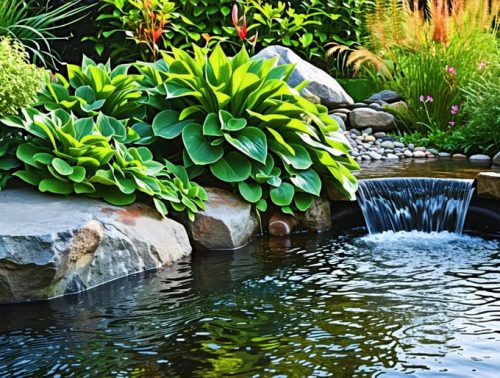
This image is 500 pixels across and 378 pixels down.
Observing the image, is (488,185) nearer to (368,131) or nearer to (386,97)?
(368,131)

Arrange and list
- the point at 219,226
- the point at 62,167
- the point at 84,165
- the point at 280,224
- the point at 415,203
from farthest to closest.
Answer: the point at 415,203, the point at 280,224, the point at 219,226, the point at 84,165, the point at 62,167

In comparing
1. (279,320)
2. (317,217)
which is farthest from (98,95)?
(279,320)

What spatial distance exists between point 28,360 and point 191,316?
33.9 inches

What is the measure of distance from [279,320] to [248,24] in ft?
23.0

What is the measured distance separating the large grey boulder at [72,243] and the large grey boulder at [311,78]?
3.37 m

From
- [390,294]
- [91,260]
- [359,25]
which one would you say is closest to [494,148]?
[359,25]

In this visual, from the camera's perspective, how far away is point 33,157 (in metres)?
4.88

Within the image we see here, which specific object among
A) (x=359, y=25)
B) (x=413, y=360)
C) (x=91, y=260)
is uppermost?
(x=359, y=25)

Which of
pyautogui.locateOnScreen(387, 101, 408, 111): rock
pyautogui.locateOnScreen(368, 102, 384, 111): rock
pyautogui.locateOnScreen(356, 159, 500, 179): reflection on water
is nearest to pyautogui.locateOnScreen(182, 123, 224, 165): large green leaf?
pyautogui.locateOnScreen(356, 159, 500, 179): reflection on water

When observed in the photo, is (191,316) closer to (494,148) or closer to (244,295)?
(244,295)

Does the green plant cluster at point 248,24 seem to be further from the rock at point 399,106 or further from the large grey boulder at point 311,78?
the rock at point 399,106

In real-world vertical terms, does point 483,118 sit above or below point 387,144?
above

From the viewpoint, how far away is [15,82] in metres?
4.96

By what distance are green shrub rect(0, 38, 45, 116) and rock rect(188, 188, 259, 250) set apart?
4.53 feet
